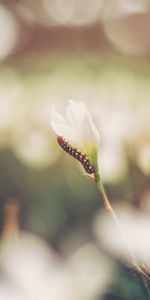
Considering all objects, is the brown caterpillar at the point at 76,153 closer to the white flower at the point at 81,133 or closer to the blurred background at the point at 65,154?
the white flower at the point at 81,133

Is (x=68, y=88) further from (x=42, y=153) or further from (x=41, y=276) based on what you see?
(x=41, y=276)

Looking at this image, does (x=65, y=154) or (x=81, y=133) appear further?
(x=65, y=154)

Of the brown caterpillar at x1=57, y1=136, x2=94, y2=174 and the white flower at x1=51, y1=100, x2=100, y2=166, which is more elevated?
the white flower at x1=51, y1=100, x2=100, y2=166

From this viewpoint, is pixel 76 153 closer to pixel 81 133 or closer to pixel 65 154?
pixel 81 133

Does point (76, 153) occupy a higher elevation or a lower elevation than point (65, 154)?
lower

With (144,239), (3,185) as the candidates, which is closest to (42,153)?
(3,185)

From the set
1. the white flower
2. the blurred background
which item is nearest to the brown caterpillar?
the white flower

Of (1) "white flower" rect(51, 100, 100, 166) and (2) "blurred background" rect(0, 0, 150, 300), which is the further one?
(2) "blurred background" rect(0, 0, 150, 300)

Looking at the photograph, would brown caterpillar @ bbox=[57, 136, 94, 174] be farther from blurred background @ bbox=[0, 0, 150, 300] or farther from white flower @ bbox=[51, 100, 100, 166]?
blurred background @ bbox=[0, 0, 150, 300]

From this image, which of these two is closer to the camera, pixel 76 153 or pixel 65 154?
pixel 76 153

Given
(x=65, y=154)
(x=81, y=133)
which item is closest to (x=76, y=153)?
(x=81, y=133)
